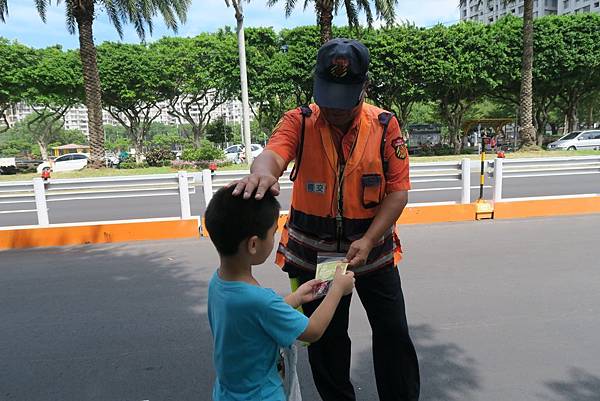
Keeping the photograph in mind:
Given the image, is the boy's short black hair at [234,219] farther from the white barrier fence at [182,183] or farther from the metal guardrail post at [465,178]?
the metal guardrail post at [465,178]

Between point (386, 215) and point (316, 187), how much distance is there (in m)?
0.31

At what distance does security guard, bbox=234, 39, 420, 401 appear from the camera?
1.73 m

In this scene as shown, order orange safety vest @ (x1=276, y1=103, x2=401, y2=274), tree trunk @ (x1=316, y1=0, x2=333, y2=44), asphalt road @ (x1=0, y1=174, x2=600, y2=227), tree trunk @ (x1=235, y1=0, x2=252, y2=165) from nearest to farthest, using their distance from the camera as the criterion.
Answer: orange safety vest @ (x1=276, y1=103, x2=401, y2=274), asphalt road @ (x1=0, y1=174, x2=600, y2=227), tree trunk @ (x1=316, y1=0, x2=333, y2=44), tree trunk @ (x1=235, y1=0, x2=252, y2=165)

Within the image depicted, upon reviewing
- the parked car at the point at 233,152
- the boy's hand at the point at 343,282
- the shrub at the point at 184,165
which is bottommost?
the shrub at the point at 184,165

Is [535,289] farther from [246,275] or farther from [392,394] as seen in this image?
[246,275]

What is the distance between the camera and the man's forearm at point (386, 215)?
1812mm

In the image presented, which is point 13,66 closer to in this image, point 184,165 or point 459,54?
point 184,165

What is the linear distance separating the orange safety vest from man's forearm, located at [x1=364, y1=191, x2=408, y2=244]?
1.6 inches

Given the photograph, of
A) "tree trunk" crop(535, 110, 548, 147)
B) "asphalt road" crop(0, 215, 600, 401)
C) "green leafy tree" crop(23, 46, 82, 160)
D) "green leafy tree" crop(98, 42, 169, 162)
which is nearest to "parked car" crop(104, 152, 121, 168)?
"green leafy tree" crop(98, 42, 169, 162)

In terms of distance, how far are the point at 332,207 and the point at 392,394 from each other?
38.8 inches

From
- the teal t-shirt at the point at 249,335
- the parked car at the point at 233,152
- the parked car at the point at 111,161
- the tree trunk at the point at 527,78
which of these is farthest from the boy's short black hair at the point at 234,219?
the parked car at the point at 233,152

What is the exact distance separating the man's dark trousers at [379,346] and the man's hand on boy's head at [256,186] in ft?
2.11

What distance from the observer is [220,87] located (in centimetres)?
2623

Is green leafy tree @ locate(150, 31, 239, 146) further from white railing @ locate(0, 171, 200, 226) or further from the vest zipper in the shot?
the vest zipper
